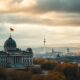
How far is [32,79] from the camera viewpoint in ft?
363

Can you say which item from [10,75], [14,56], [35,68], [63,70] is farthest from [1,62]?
[10,75]

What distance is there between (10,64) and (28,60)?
378 inches

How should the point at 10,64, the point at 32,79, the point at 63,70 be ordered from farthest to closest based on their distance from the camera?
the point at 10,64 < the point at 63,70 < the point at 32,79

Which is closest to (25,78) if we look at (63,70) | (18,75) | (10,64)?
(18,75)

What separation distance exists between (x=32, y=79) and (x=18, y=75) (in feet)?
17.7

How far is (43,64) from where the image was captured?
6870 inches

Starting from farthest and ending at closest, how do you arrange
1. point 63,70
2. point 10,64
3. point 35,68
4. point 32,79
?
point 10,64, point 35,68, point 63,70, point 32,79

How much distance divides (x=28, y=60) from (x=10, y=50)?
7198mm

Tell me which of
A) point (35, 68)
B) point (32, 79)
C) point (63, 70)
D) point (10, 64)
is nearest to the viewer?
point (32, 79)

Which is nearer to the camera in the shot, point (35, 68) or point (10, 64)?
point (35, 68)

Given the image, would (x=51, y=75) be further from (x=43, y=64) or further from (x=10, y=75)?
(x=43, y=64)

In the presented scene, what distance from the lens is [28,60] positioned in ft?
567

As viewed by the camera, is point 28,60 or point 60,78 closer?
point 60,78

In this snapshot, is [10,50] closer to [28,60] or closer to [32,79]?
[28,60]
